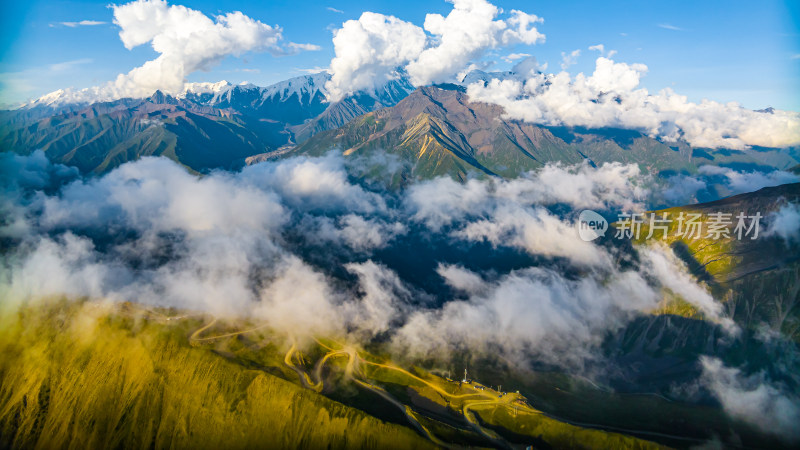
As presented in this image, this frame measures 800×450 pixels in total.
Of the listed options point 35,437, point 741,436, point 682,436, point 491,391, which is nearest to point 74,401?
point 35,437

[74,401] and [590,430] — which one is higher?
[590,430]

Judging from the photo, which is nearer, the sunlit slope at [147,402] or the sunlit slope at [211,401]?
the sunlit slope at [211,401]

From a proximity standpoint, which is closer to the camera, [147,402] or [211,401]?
[147,402]

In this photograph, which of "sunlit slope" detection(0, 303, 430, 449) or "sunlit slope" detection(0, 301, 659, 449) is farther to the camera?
"sunlit slope" detection(0, 303, 430, 449)

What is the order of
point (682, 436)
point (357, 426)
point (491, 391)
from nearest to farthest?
point (357, 426) < point (682, 436) < point (491, 391)

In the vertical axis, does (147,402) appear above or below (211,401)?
below

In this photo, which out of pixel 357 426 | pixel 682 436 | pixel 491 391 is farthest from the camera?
pixel 491 391

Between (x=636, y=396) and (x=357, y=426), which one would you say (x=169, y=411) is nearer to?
(x=357, y=426)

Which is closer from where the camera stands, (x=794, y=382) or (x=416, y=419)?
(x=416, y=419)
